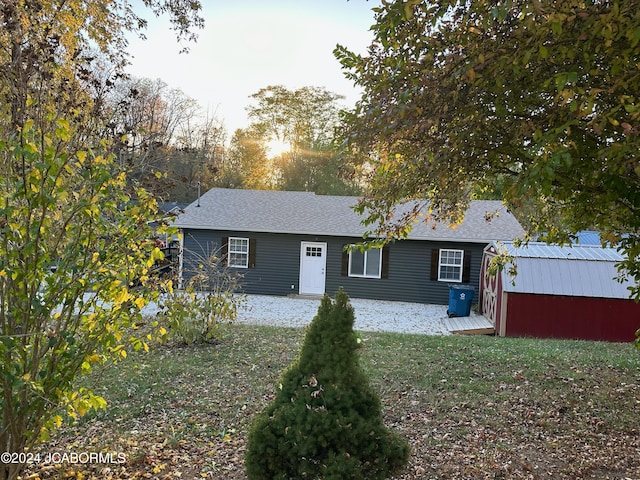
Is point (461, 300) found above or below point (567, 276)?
below

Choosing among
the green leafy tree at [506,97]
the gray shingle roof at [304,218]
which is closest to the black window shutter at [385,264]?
the gray shingle roof at [304,218]

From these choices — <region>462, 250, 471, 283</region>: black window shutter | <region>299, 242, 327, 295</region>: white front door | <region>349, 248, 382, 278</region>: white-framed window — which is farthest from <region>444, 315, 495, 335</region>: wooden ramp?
<region>299, 242, 327, 295</region>: white front door

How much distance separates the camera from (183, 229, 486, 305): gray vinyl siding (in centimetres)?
1608

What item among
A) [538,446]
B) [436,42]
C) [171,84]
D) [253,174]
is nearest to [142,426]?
[538,446]

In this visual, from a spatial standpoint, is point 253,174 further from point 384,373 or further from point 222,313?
point 384,373

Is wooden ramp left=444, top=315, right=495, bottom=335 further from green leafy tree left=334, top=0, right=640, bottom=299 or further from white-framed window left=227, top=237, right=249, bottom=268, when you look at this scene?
green leafy tree left=334, top=0, right=640, bottom=299

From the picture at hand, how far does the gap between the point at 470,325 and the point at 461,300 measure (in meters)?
1.69

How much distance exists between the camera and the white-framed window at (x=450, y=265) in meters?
15.9

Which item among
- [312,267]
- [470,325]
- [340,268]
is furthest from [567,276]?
[312,267]

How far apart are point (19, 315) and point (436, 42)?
3259mm

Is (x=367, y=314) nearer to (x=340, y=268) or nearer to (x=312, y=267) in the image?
(x=340, y=268)

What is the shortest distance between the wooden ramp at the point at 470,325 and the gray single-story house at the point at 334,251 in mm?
2810

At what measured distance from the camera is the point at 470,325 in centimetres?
1216

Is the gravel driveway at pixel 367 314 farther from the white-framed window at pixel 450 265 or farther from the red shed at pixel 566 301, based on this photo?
the red shed at pixel 566 301
